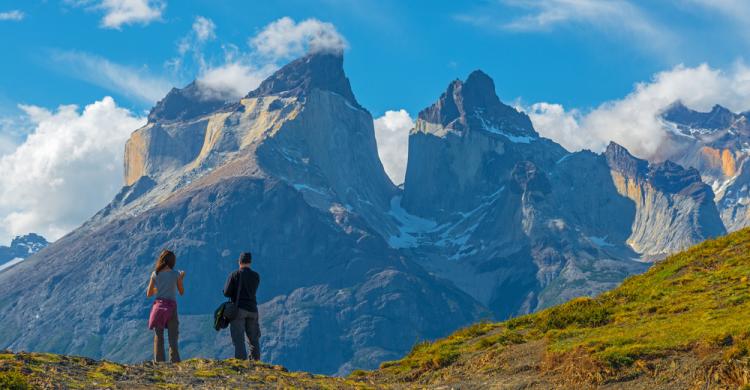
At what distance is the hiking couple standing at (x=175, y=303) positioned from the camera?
118ft

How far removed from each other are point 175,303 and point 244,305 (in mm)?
2807

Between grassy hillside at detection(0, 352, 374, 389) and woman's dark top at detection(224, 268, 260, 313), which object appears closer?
grassy hillside at detection(0, 352, 374, 389)

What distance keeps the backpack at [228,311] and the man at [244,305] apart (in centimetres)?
8

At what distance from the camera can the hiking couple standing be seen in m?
35.9

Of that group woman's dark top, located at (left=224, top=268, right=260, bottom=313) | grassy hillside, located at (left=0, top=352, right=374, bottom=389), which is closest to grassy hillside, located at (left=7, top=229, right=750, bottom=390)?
grassy hillside, located at (left=0, top=352, right=374, bottom=389)

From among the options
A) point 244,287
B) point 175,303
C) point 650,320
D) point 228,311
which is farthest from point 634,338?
point 175,303

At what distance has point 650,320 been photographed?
1571 inches

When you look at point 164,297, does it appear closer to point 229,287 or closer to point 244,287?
point 229,287

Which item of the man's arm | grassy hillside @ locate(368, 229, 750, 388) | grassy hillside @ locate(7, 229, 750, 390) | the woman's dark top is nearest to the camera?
grassy hillside @ locate(7, 229, 750, 390)

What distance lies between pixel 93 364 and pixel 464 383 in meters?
12.4

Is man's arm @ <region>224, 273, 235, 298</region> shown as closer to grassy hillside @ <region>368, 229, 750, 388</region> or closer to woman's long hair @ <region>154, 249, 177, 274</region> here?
woman's long hair @ <region>154, 249, 177, 274</region>

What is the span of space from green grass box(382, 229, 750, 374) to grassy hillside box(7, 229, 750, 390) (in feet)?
0.15

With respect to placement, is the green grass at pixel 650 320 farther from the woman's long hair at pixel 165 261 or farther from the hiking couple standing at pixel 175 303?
the woman's long hair at pixel 165 261

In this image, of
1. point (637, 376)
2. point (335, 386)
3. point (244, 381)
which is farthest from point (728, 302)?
point (244, 381)
